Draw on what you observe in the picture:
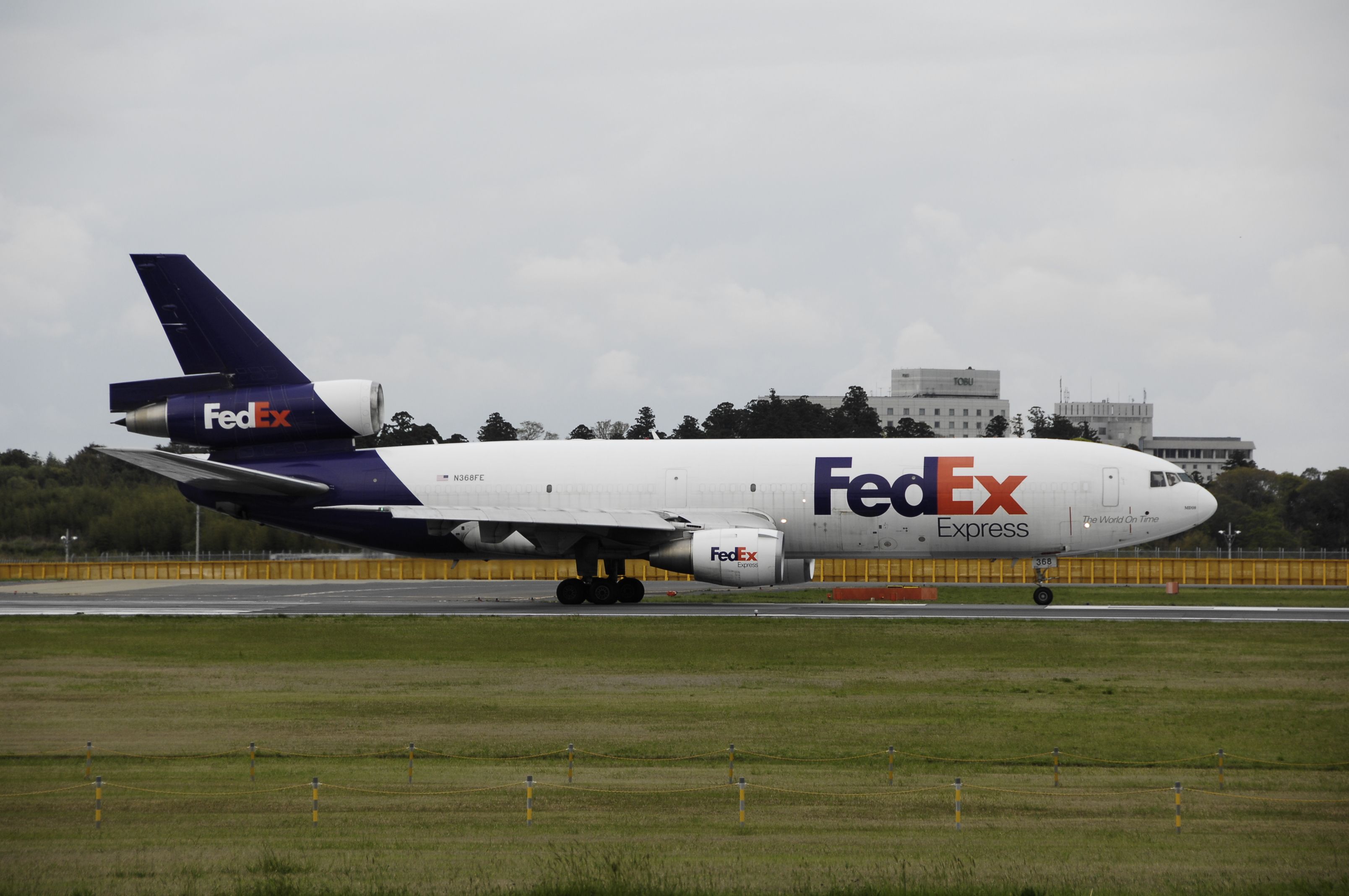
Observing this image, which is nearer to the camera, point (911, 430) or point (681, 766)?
point (681, 766)

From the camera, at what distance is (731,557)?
3747 centimetres

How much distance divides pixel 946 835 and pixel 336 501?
33.0 m

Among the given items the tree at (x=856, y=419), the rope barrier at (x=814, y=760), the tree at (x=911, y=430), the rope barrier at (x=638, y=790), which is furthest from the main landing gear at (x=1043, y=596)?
the tree at (x=911, y=430)

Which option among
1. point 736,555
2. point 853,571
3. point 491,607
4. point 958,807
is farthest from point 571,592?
point 958,807

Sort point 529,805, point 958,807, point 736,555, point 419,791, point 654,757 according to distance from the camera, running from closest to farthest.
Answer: point 958,807 → point 529,805 → point 419,791 → point 654,757 → point 736,555

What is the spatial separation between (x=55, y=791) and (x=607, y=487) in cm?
2814

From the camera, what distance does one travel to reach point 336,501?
42.3m

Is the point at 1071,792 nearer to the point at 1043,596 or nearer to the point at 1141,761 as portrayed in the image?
the point at 1141,761

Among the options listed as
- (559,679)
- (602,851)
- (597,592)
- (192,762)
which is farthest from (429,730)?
(597,592)

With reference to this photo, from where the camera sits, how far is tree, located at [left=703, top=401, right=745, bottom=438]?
10438 cm

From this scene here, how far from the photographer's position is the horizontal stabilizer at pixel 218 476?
38.6 m

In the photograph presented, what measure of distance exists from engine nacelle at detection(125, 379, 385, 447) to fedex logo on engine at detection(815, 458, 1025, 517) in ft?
52.8

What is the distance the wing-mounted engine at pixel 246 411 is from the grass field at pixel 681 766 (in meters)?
13.5

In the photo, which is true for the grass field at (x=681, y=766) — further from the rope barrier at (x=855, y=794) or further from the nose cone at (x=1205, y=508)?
the nose cone at (x=1205, y=508)
